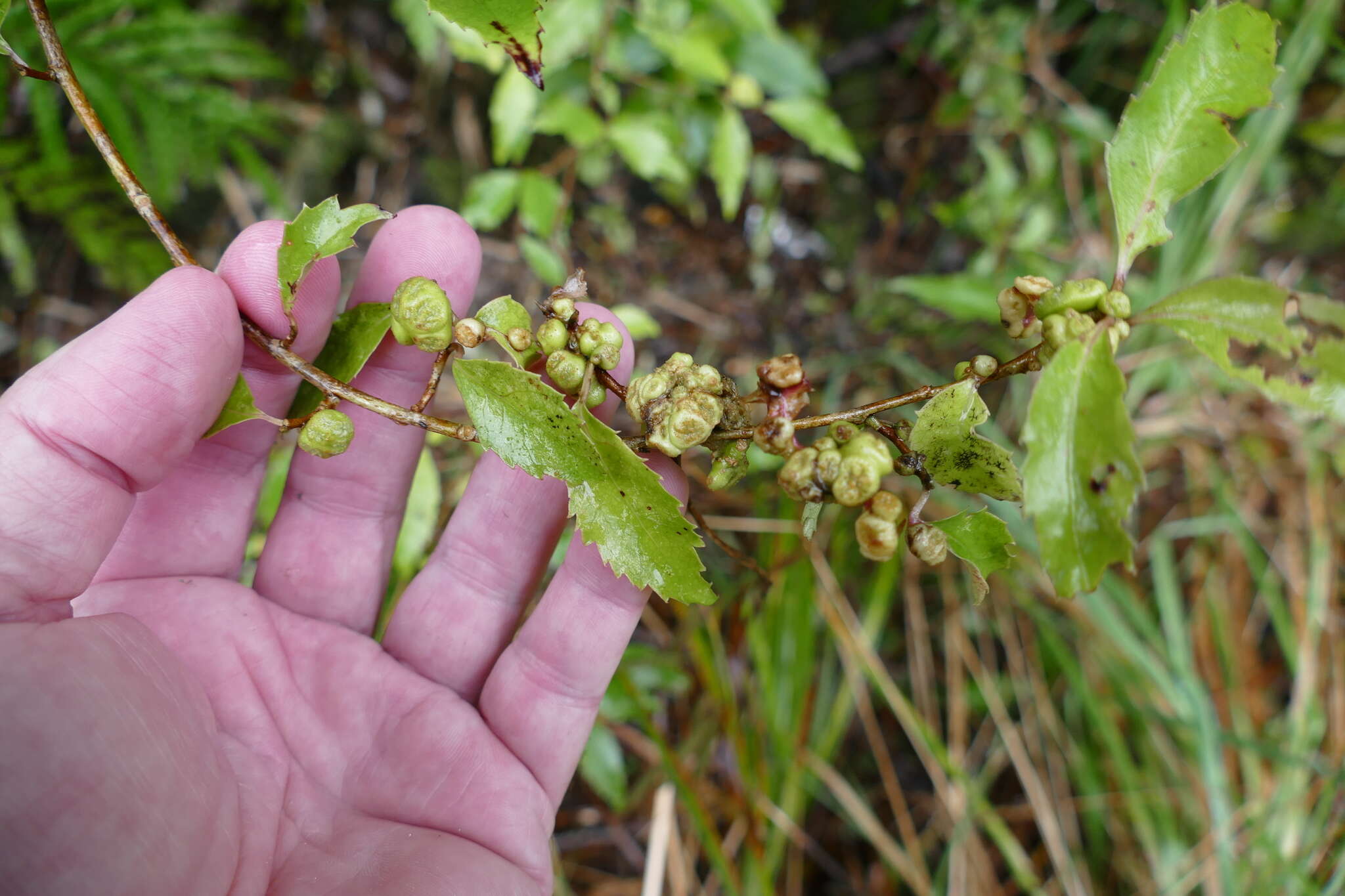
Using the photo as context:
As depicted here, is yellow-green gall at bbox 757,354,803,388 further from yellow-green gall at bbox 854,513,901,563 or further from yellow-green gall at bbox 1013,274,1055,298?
yellow-green gall at bbox 1013,274,1055,298

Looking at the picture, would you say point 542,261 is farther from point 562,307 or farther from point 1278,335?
point 1278,335

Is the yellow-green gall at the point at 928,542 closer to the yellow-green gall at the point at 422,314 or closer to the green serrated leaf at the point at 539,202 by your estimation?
the yellow-green gall at the point at 422,314

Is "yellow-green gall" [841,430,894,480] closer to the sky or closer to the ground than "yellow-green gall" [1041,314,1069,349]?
closer to the ground

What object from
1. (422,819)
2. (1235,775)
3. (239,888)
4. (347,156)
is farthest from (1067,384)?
(347,156)

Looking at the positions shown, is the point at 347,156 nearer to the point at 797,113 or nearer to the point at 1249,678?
the point at 797,113

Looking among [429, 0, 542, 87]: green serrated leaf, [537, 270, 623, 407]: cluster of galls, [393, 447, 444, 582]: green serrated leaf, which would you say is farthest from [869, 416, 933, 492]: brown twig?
[393, 447, 444, 582]: green serrated leaf

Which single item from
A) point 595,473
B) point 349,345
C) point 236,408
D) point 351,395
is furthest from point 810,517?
point 236,408
